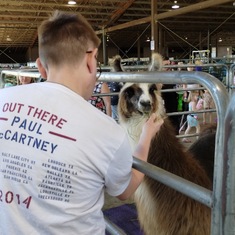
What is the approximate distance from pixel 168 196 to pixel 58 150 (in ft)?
3.23

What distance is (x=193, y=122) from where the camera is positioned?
5496 millimetres

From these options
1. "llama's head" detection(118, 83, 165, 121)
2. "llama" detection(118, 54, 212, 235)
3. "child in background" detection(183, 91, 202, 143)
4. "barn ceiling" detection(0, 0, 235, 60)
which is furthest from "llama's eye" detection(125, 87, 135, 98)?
"barn ceiling" detection(0, 0, 235, 60)

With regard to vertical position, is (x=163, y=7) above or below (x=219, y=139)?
above

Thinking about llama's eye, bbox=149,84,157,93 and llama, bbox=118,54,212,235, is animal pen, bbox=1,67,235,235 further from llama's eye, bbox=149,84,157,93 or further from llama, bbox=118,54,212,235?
llama's eye, bbox=149,84,157,93

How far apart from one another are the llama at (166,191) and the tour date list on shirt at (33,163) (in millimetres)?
927

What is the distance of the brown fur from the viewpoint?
1.67m

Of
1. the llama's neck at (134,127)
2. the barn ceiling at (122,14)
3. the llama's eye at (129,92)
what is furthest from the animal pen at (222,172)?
Answer: the barn ceiling at (122,14)

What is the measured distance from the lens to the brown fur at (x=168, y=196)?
1.67 metres

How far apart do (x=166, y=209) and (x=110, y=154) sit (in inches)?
35.8

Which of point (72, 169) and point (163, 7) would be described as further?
point (163, 7)

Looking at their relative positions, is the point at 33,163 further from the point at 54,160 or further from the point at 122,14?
the point at 122,14

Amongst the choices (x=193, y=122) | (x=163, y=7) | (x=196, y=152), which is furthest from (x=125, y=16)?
(x=196, y=152)

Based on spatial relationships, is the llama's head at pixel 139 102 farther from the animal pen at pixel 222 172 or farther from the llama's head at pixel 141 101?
the animal pen at pixel 222 172

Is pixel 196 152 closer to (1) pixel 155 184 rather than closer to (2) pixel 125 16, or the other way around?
(1) pixel 155 184
